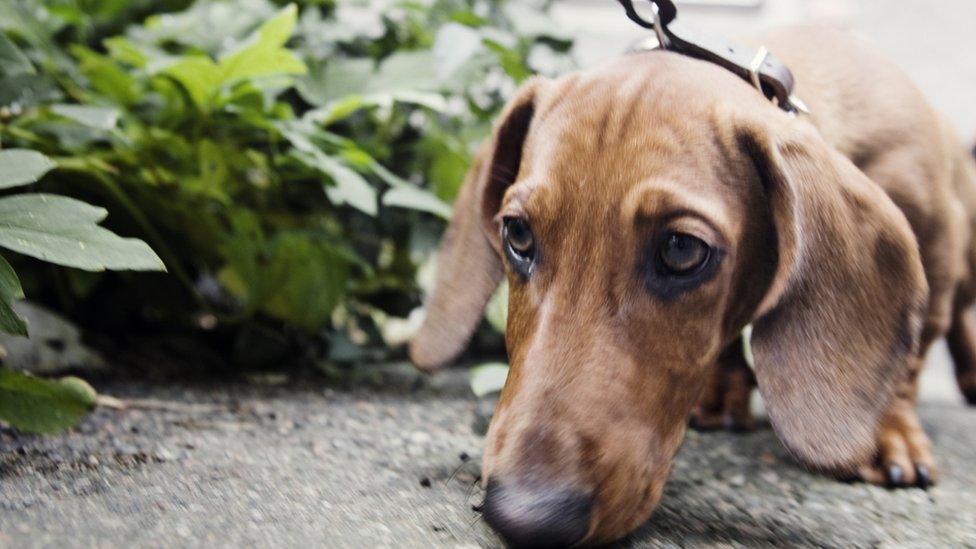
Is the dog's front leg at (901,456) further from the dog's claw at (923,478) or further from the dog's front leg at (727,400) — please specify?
the dog's front leg at (727,400)

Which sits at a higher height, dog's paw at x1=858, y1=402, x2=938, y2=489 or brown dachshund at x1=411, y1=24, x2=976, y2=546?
brown dachshund at x1=411, y1=24, x2=976, y2=546

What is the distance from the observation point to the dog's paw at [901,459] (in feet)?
5.88

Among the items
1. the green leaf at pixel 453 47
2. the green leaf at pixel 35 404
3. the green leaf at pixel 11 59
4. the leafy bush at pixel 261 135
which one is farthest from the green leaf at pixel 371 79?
the green leaf at pixel 35 404

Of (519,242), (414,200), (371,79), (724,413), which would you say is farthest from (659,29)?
(724,413)

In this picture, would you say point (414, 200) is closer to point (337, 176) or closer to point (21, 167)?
point (337, 176)

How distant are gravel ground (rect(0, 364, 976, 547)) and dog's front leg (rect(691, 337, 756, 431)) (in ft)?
0.17

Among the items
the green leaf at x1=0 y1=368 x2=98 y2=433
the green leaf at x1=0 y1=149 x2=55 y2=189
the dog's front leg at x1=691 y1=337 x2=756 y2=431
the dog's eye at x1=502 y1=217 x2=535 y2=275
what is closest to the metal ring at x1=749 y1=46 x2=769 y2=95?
the dog's eye at x1=502 y1=217 x2=535 y2=275

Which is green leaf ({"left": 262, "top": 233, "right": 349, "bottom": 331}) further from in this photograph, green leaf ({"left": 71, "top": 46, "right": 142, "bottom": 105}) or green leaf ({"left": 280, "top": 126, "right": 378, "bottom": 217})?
green leaf ({"left": 71, "top": 46, "right": 142, "bottom": 105})

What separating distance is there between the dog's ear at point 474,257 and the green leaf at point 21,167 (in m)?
0.80

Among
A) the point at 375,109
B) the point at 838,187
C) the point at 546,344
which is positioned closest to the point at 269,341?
the point at 375,109

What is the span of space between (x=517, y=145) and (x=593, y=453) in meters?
0.81

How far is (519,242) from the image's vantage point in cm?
148

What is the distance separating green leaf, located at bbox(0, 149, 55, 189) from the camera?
1.42 meters

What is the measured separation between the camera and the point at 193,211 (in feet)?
7.41
